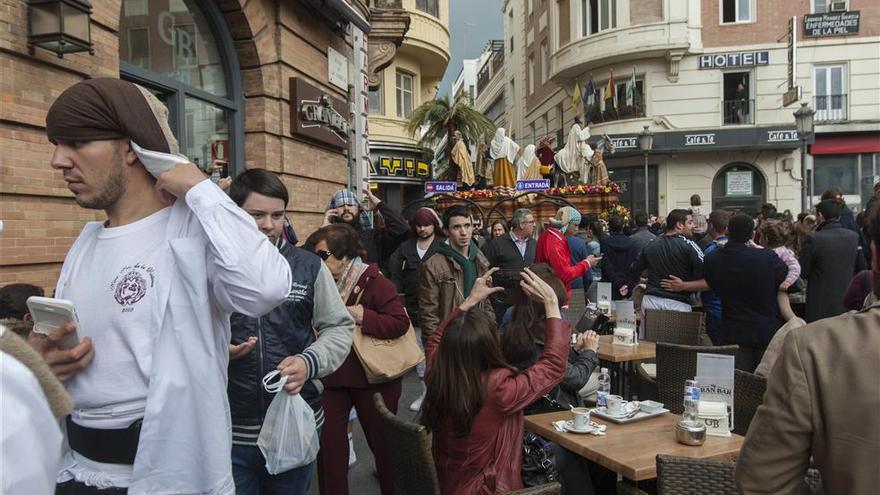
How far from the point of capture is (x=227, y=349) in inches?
69.3

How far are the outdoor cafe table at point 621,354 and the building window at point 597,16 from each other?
73.2 ft

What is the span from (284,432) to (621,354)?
135 inches

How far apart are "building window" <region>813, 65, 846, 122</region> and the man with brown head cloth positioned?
89.9 ft

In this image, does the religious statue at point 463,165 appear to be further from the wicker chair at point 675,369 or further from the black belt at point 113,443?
the black belt at point 113,443

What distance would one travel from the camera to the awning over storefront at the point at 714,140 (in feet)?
74.1

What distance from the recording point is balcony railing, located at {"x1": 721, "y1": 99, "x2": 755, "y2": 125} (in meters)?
23.6

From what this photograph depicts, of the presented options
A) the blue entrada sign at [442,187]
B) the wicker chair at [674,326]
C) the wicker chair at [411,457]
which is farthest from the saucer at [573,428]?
the blue entrada sign at [442,187]

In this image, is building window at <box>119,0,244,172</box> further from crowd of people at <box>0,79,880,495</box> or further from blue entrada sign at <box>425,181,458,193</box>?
blue entrada sign at <box>425,181,458,193</box>

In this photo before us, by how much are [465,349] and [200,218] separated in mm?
1441

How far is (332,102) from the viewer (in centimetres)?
923

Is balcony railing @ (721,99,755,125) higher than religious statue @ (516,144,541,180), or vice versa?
balcony railing @ (721,99,755,125)

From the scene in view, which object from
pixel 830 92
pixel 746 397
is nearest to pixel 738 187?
pixel 830 92

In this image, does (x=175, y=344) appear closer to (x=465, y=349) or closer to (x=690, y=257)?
(x=465, y=349)

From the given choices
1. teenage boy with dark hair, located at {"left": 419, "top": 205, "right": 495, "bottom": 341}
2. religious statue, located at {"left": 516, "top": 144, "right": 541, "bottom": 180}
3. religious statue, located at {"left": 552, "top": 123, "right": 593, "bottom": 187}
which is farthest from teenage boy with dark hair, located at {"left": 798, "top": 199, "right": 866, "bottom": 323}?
religious statue, located at {"left": 516, "top": 144, "right": 541, "bottom": 180}
